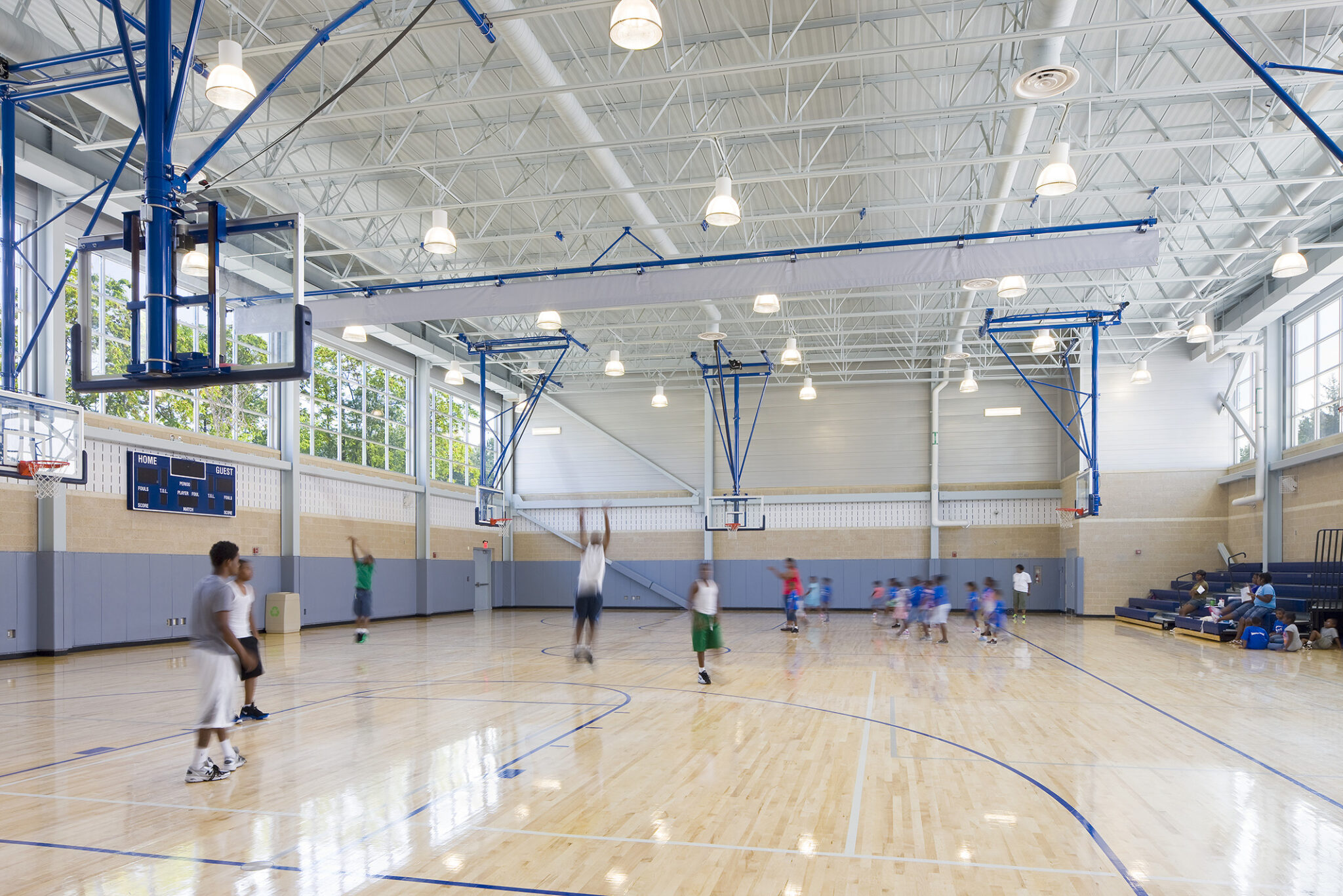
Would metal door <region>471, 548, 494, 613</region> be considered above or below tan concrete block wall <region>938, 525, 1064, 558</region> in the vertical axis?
below

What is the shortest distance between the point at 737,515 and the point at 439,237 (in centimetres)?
1619

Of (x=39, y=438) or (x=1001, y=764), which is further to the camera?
(x=39, y=438)

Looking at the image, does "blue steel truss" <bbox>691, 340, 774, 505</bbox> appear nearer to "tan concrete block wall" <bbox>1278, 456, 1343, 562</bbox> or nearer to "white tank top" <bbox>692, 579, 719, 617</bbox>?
"white tank top" <bbox>692, 579, 719, 617</bbox>

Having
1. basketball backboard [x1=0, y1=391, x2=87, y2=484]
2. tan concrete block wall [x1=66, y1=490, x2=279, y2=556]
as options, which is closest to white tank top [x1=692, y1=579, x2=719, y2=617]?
basketball backboard [x1=0, y1=391, x2=87, y2=484]

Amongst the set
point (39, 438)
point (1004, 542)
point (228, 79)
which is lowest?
point (1004, 542)

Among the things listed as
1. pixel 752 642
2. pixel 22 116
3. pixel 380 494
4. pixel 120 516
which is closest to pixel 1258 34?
pixel 752 642

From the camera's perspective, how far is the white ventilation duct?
1080 cm

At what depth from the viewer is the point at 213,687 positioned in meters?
6.79

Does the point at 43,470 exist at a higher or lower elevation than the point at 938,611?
higher

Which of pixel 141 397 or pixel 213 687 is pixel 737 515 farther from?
pixel 213 687

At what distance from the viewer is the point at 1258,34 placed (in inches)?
404

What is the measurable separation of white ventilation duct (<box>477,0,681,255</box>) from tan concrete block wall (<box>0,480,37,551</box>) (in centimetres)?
1143

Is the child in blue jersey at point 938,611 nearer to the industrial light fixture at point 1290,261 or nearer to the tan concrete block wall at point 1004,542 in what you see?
the industrial light fixture at point 1290,261

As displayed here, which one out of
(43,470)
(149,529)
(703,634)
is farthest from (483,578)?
(703,634)
